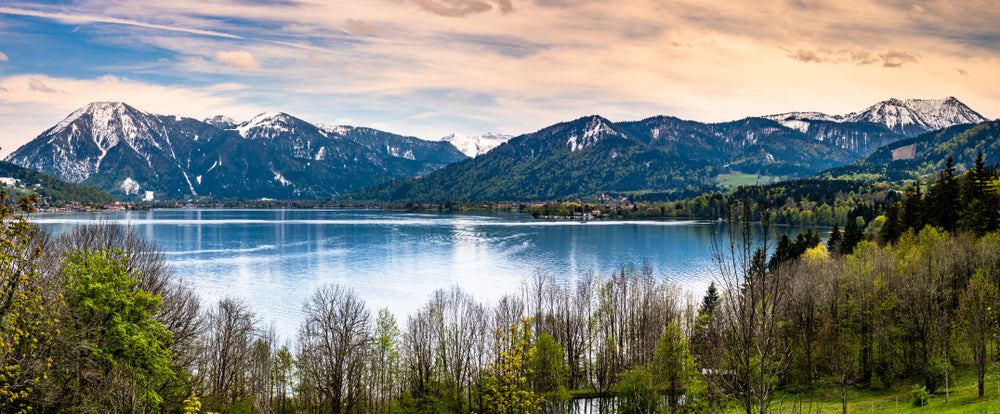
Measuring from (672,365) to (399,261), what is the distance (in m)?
69.5

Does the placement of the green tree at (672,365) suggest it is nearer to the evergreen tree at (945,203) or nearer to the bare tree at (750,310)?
the bare tree at (750,310)

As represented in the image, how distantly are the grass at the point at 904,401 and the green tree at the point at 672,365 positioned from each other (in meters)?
5.09

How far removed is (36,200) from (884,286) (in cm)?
4632

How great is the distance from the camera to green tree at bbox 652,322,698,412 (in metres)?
35.4

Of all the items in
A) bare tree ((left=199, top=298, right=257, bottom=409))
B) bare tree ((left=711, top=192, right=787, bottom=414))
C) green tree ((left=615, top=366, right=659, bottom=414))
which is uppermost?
bare tree ((left=711, top=192, right=787, bottom=414))

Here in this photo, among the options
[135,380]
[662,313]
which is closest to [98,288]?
[135,380]

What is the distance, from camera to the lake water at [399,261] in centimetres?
7044

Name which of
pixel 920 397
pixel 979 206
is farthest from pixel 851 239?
pixel 920 397

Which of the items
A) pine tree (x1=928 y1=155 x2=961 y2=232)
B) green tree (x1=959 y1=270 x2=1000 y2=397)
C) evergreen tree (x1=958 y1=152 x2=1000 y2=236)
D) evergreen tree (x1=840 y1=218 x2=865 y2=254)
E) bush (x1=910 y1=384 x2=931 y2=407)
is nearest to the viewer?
green tree (x1=959 y1=270 x2=1000 y2=397)

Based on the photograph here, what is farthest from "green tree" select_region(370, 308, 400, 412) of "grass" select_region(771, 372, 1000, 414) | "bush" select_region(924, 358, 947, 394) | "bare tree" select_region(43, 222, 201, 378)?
"bush" select_region(924, 358, 947, 394)

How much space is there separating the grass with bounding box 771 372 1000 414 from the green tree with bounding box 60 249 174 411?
24.4 m

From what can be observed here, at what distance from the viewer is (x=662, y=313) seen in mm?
46562

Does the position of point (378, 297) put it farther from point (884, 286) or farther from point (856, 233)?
point (856, 233)

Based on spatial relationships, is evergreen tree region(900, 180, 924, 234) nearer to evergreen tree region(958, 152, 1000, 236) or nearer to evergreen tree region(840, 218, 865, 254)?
evergreen tree region(958, 152, 1000, 236)
